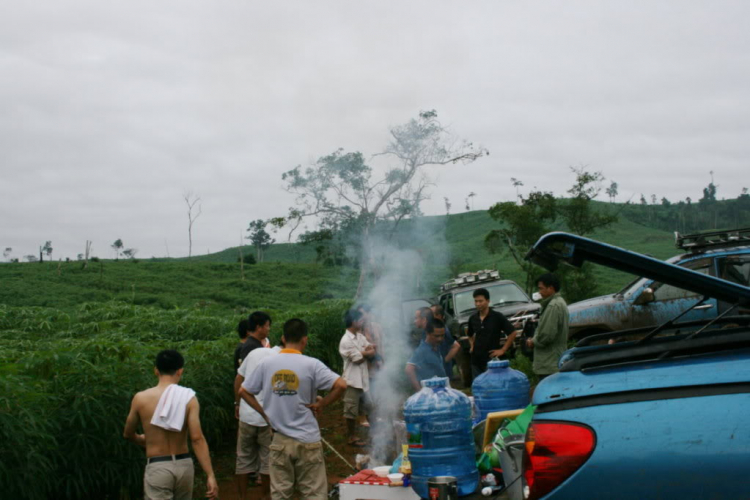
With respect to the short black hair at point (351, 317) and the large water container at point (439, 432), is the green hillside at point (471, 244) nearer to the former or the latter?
the short black hair at point (351, 317)

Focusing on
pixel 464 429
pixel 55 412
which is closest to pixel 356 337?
pixel 55 412

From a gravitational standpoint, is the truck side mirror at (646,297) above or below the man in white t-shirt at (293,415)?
above

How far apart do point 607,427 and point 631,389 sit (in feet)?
0.62

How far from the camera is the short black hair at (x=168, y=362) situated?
16.7ft

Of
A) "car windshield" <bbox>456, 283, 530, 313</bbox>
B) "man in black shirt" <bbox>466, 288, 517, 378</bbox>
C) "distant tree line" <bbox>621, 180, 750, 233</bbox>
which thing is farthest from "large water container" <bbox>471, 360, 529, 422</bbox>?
"distant tree line" <bbox>621, 180, 750, 233</bbox>

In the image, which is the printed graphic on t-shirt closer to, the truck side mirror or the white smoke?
the white smoke

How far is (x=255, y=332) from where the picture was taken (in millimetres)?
7441

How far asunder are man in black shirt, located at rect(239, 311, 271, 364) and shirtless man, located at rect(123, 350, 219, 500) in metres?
2.27

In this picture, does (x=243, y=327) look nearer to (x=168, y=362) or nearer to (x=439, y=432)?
(x=168, y=362)

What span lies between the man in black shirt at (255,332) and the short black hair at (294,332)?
73.5 inches

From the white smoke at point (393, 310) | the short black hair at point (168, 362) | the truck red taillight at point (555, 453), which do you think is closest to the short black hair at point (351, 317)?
the white smoke at point (393, 310)

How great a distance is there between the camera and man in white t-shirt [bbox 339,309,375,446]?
9.26 m

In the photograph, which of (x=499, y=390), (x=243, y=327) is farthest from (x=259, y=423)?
(x=499, y=390)

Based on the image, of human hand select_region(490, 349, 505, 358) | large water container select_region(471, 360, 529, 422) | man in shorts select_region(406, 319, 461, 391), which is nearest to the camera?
large water container select_region(471, 360, 529, 422)
